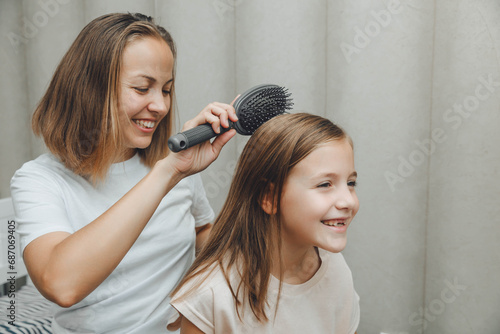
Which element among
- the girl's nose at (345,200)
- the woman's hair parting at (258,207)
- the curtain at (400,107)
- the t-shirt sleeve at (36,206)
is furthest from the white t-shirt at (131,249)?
the curtain at (400,107)

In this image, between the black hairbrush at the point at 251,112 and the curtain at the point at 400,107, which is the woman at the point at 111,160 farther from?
the curtain at the point at 400,107

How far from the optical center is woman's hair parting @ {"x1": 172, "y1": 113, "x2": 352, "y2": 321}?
0.65 meters

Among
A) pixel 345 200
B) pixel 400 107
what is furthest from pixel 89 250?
pixel 400 107

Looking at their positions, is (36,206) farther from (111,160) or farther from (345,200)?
(345,200)

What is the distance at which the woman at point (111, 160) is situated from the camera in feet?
2.11

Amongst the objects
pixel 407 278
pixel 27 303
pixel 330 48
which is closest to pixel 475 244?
pixel 407 278

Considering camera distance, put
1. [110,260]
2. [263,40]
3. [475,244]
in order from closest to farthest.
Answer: [110,260], [475,244], [263,40]

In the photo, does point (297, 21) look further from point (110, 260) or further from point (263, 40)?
point (110, 260)

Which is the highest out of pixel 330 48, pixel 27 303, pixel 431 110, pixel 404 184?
pixel 330 48

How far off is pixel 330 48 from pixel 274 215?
539 mm

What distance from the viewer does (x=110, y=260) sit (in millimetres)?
569

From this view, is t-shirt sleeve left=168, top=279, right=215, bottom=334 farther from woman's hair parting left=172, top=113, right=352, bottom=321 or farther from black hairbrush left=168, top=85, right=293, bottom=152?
black hairbrush left=168, top=85, right=293, bottom=152

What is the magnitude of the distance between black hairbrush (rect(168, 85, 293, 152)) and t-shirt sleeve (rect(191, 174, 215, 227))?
239 millimetres

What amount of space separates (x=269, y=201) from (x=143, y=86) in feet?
0.87
